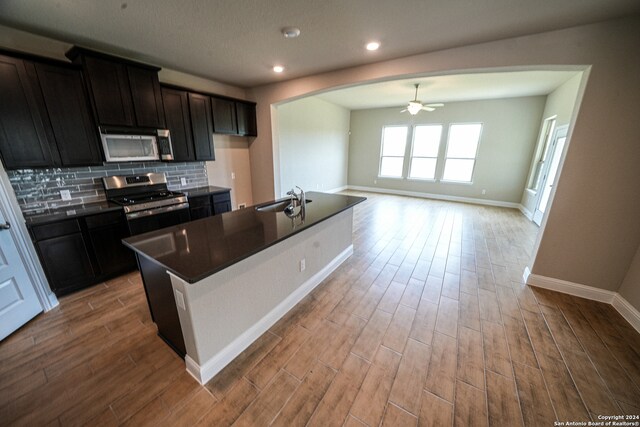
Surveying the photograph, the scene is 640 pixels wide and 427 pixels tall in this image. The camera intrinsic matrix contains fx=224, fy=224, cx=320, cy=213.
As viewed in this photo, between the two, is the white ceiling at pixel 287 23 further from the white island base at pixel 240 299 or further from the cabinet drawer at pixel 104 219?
the white island base at pixel 240 299

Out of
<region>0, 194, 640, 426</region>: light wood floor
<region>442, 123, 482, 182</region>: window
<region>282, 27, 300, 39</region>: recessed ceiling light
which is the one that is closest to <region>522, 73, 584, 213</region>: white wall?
<region>442, 123, 482, 182</region>: window

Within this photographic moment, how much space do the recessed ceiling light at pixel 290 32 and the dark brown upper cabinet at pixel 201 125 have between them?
1.84 metres

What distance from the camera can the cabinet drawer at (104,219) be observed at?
2.38 meters

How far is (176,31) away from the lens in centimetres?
225

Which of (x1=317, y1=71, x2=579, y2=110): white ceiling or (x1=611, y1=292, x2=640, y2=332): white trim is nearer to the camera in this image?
(x1=611, y1=292, x2=640, y2=332): white trim

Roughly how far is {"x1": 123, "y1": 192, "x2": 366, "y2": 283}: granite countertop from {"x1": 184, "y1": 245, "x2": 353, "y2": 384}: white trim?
0.76 metres

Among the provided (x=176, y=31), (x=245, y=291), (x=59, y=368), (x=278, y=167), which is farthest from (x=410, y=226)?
(x=59, y=368)

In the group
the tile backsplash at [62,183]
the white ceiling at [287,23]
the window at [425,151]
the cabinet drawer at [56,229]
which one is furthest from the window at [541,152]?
the cabinet drawer at [56,229]

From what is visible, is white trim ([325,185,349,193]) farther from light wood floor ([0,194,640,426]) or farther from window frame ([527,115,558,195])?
light wood floor ([0,194,640,426])

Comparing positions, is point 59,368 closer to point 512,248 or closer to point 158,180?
point 158,180

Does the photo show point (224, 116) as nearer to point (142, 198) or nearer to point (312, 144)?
point (142, 198)

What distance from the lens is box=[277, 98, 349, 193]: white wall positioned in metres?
5.57

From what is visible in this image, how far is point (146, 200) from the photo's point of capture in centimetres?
281

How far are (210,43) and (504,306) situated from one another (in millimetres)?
4197
